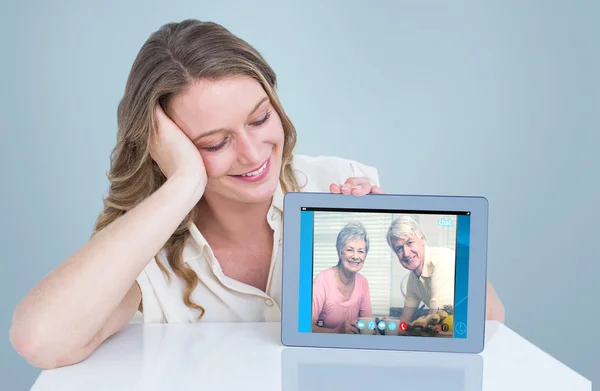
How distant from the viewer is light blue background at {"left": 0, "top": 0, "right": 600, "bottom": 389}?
2.86m

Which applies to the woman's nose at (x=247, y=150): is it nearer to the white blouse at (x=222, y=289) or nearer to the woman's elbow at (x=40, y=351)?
the white blouse at (x=222, y=289)

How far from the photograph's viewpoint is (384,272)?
135 cm

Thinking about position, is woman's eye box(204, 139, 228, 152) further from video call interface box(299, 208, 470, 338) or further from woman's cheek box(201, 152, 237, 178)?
video call interface box(299, 208, 470, 338)

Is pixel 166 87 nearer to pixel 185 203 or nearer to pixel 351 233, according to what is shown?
pixel 185 203

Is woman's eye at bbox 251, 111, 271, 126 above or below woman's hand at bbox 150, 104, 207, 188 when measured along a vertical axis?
above

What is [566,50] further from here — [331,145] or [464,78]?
[331,145]

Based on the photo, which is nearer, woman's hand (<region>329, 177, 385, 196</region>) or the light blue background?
woman's hand (<region>329, 177, 385, 196</region>)

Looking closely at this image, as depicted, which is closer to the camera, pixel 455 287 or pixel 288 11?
pixel 455 287

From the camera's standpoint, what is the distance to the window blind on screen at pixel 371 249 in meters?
1.35

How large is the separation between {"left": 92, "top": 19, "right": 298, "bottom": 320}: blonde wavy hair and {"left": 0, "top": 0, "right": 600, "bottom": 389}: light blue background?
1149mm

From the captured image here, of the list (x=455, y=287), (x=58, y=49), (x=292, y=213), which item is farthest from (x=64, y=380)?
(x=58, y=49)

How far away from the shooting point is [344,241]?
Answer: 53.7 inches

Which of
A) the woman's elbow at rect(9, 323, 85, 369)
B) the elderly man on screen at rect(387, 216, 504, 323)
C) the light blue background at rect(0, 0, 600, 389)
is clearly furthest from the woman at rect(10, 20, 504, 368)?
the light blue background at rect(0, 0, 600, 389)

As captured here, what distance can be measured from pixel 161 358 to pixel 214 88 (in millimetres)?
621
